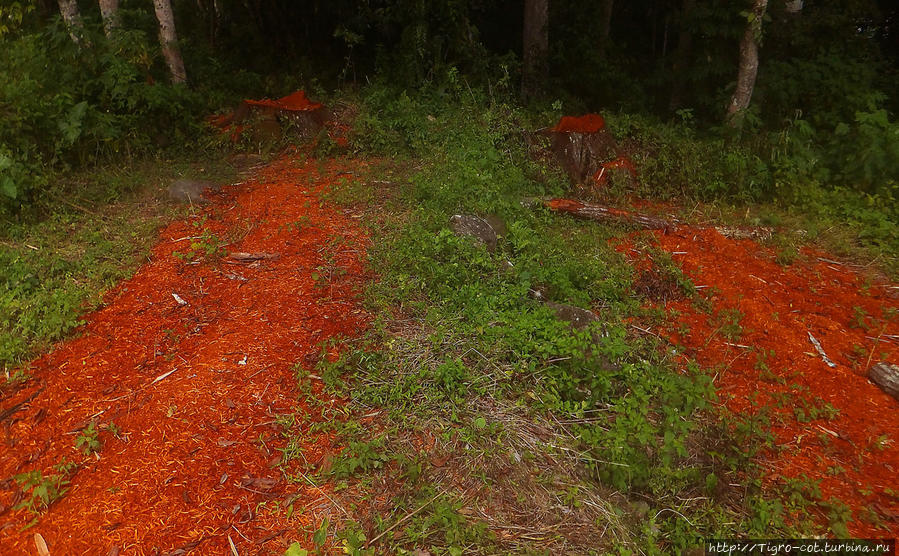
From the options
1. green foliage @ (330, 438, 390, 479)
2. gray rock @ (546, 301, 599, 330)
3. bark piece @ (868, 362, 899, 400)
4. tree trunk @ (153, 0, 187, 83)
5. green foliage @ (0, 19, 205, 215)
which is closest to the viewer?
green foliage @ (330, 438, 390, 479)

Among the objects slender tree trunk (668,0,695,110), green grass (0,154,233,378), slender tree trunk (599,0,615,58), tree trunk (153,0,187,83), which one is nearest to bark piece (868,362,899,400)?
green grass (0,154,233,378)

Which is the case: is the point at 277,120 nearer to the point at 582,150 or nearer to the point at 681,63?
the point at 582,150

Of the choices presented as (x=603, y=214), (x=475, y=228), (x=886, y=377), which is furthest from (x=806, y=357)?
(x=475, y=228)

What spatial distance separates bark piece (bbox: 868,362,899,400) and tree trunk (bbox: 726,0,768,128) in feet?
16.8

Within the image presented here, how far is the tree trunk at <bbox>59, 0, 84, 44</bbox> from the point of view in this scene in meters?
7.31

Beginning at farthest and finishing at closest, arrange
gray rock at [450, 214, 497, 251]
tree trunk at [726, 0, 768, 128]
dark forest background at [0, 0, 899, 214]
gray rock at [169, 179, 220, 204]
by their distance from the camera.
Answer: tree trunk at [726, 0, 768, 128], dark forest background at [0, 0, 899, 214], gray rock at [169, 179, 220, 204], gray rock at [450, 214, 497, 251]

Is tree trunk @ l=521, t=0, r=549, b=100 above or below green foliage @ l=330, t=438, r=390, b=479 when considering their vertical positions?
above

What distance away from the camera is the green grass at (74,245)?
4047 millimetres

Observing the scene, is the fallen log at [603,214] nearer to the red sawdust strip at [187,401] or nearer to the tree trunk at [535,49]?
the red sawdust strip at [187,401]

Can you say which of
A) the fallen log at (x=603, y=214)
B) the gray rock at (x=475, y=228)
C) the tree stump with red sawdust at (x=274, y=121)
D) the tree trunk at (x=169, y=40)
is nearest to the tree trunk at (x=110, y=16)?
the tree trunk at (x=169, y=40)

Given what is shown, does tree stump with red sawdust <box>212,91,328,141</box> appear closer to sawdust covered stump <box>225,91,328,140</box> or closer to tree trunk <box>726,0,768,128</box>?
sawdust covered stump <box>225,91,328,140</box>

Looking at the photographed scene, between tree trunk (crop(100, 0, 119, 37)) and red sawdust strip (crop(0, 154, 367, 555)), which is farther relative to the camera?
tree trunk (crop(100, 0, 119, 37))

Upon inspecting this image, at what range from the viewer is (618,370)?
3.87 m

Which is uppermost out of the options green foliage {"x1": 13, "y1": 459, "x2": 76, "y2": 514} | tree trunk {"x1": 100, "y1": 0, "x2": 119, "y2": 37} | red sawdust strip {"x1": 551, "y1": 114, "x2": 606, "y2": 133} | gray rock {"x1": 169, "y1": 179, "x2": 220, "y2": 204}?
tree trunk {"x1": 100, "y1": 0, "x2": 119, "y2": 37}
